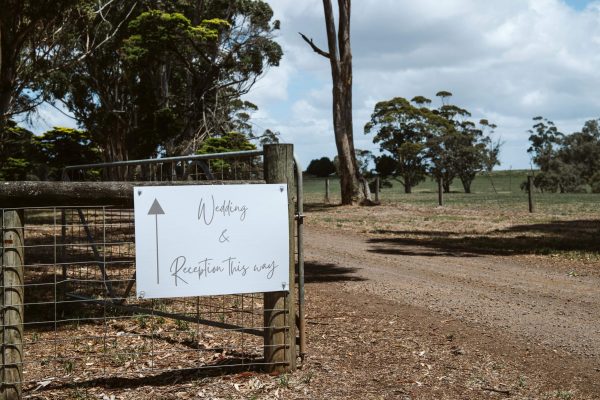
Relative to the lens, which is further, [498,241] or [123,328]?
[498,241]

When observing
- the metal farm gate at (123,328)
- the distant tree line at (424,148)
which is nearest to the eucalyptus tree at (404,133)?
the distant tree line at (424,148)

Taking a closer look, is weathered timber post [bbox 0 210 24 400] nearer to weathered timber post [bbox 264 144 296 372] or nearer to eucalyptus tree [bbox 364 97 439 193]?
weathered timber post [bbox 264 144 296 372]

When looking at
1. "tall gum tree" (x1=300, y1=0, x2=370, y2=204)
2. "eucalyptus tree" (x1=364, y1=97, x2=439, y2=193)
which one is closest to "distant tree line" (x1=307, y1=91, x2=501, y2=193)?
"eucalyptus tree" (x1=364, y1=97, x2=439, y2=193)

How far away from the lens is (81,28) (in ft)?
89.6

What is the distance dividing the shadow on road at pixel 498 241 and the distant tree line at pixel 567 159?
3839 cm

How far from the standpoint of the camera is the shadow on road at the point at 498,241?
13906 mm

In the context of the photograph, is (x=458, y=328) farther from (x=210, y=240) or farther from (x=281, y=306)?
(x=210, y=240)

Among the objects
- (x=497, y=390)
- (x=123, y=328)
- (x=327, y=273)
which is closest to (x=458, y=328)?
(x=497, y=390)

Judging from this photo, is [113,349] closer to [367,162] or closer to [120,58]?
[120,58]

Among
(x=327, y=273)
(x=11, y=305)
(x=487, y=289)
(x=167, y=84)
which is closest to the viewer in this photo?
(x=11, y=305)

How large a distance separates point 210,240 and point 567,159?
211 ft

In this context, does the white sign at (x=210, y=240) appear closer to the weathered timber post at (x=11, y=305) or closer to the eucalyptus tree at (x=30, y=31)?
the weathered timber post at (x=11, y=305)

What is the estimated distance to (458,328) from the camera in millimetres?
7062

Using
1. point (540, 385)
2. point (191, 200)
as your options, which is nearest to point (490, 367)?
point (540, 385)
